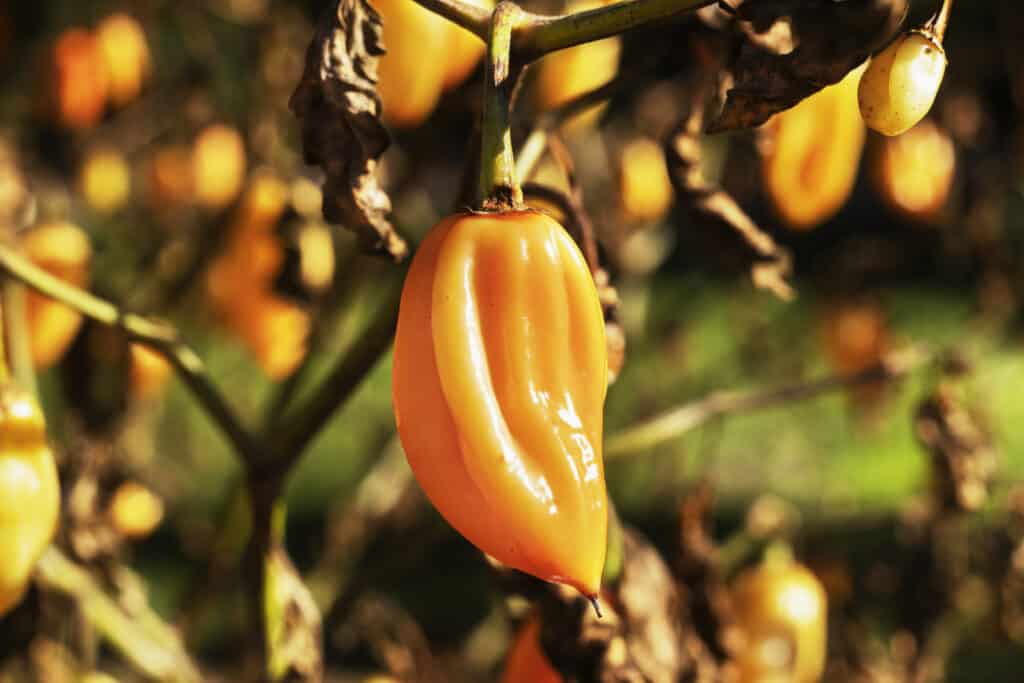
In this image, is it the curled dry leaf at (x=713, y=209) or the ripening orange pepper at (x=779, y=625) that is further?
the ripening orange pepper at (x=779, y=625)

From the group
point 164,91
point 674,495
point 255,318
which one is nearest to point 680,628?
point 255,318

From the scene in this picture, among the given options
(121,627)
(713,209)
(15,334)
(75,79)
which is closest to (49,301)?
(15,334)

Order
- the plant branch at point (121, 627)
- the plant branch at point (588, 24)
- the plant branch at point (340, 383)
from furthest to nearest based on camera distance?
the plant branch at point (121, 627)
the plant branch at point (340, 383)
the plant branch at point (588, 24)

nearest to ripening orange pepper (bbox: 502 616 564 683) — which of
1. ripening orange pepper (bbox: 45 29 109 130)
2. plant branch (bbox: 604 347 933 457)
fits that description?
plant branch (bbox: 604 347 933 457)

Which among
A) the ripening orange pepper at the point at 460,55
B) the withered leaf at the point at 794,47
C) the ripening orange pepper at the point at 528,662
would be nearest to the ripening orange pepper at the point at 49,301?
the ripening orange pepper at the point at 460,55

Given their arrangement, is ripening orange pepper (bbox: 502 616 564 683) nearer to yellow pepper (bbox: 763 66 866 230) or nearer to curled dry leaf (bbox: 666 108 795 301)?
curled dry leaf (bbox: 666 108 795 301)

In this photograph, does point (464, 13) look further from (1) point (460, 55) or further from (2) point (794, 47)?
(1) point (460, 55)

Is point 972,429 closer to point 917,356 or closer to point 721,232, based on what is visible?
point 917,356

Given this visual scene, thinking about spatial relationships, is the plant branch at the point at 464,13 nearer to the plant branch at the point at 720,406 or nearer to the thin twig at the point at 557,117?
the thin twig at the point at 557,117
